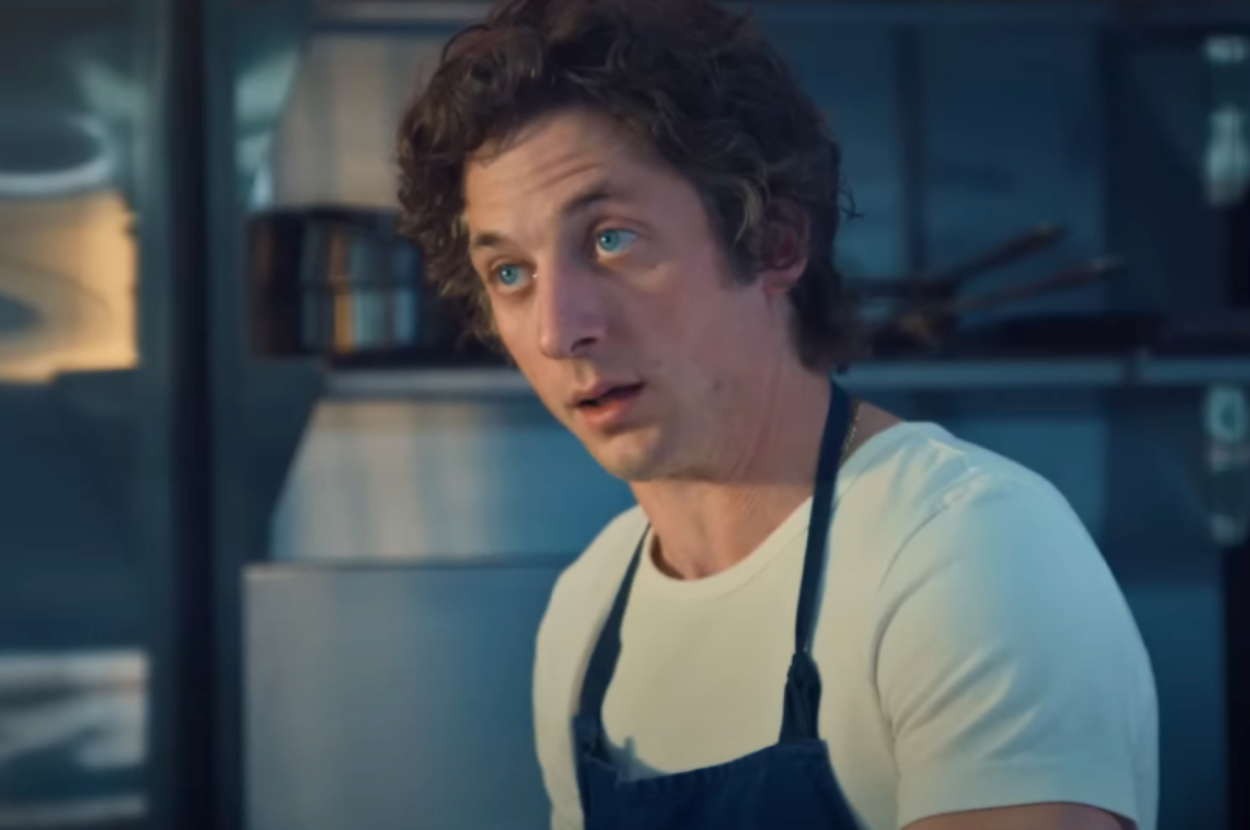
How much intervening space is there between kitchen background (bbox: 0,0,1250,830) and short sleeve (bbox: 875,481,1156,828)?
1.40 ft

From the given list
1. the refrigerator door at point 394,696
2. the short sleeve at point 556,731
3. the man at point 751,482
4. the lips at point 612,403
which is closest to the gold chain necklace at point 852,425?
the man at point 751,482

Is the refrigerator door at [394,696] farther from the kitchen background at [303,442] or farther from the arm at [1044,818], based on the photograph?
the arm at [1044,818]

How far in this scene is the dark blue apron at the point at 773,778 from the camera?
0.68 m

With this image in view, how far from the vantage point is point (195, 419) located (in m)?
1.08

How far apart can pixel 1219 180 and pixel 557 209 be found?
2.74 ft

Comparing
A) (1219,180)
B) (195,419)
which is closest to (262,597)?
(195,419)

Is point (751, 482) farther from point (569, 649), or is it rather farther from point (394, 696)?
point (394, 696)

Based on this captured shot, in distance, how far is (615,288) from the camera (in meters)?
0.69

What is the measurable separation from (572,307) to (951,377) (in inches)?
19.6

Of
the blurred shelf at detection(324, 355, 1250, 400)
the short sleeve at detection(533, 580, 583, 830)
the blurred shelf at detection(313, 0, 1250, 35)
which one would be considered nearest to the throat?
the short sleeve at detection(533, 580, 583, 830)

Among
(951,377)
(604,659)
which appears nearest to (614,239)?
(604,659)

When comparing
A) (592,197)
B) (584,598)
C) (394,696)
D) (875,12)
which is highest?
(875,12)

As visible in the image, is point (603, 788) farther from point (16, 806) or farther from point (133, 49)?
point (133, 49)

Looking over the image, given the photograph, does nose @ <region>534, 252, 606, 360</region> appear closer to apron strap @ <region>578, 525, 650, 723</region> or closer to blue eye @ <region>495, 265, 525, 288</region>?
blue eye @ <region>495, 265, 525, 288</region>
